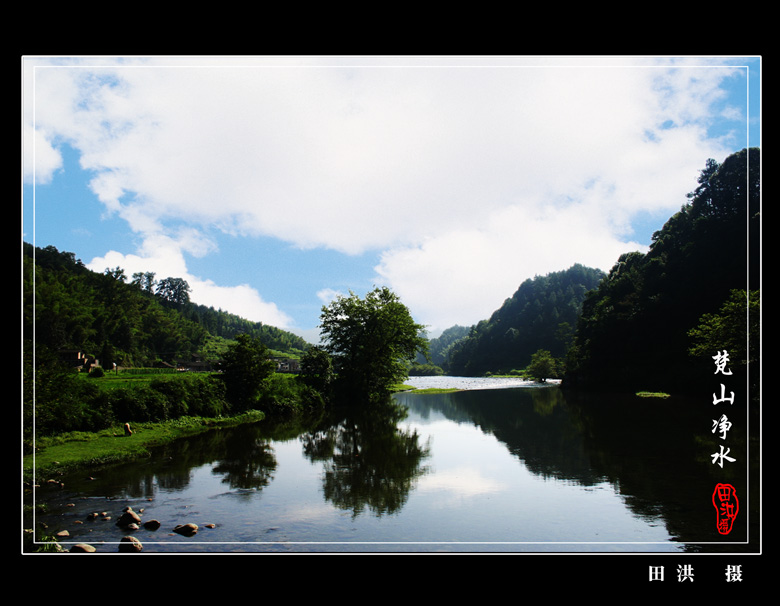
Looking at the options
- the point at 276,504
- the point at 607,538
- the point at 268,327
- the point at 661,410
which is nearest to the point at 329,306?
the point at 661,410

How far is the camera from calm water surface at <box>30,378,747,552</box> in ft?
29.3

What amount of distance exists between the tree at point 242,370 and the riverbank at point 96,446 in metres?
6.85

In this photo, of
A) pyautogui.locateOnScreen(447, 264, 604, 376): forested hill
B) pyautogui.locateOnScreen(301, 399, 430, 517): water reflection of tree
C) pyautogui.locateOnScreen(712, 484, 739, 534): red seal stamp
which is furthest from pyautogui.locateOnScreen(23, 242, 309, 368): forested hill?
pyautogui.locateOnScreen(447, 264, 604, 376): forested hill

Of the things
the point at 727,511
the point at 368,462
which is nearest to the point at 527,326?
the point at 368,462

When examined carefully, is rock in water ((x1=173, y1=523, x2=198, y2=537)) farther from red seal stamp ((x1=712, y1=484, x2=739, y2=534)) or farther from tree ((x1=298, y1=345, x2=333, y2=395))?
tree ((x1=298, y1=345, x2=333, y2=395))

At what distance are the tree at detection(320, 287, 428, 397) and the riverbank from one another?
79.6ft

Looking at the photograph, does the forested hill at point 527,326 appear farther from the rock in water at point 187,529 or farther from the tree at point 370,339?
the rock in water at point 187,529

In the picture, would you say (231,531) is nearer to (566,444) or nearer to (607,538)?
(607,538)

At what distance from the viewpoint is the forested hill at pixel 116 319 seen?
208 feet

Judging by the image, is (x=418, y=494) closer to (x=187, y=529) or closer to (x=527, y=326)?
(x=187, y=529)

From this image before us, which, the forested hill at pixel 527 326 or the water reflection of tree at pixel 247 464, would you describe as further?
the forested hill at pixel 527 326

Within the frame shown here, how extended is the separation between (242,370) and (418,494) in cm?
2269

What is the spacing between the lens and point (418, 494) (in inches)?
472

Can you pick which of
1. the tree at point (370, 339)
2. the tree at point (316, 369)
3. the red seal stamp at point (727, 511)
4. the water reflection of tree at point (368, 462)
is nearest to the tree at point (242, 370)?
the water reflection of tree at point (368, 462)
